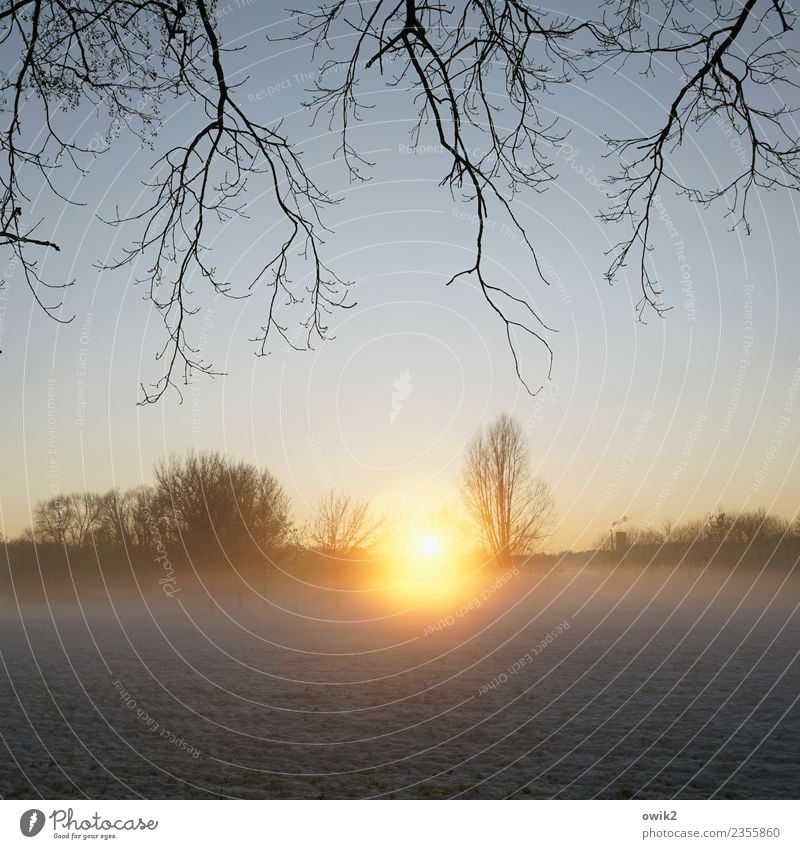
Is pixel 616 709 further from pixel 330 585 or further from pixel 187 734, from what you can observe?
pixel 330 585

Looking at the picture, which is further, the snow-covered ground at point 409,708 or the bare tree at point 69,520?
the bare tree at point 69,520

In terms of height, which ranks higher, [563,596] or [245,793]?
[245,793]

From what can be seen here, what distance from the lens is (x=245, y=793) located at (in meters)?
8.88

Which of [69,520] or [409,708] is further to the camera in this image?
[69,520]

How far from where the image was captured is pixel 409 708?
14.3 metres

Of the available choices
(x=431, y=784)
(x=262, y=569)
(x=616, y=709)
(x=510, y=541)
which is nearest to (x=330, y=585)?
(x=262, y=569)

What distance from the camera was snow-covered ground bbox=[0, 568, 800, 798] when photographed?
9.38 metres

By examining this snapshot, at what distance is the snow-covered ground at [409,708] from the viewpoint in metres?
9.38

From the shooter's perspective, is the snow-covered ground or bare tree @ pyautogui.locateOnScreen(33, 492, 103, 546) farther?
bare tree @ pyautogui.locateOnScreen(33, 492, 103, 546)
